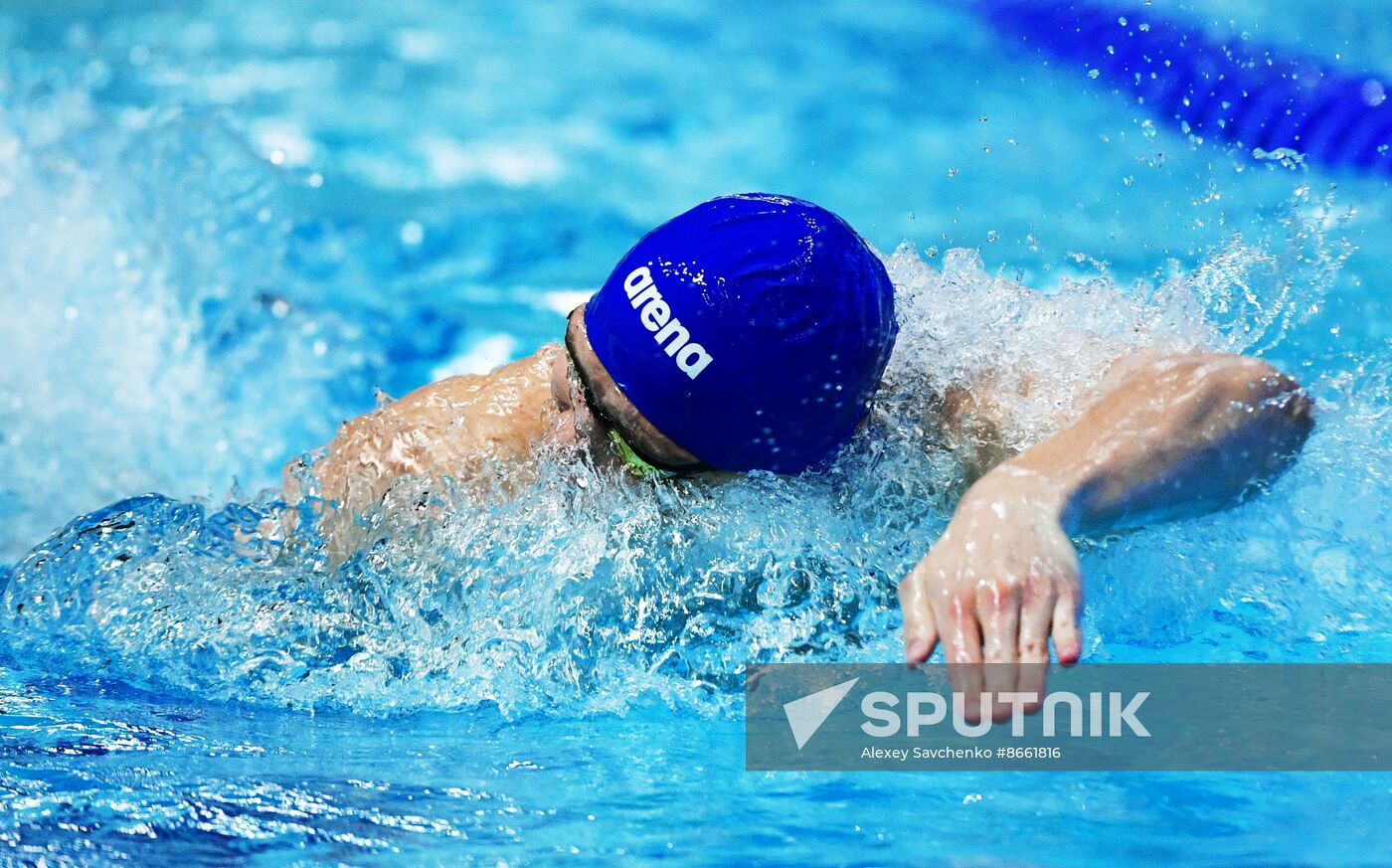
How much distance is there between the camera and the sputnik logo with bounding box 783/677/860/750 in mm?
1699

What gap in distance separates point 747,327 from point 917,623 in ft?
2.21

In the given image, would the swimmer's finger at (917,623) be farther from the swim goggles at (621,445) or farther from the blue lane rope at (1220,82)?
the blue lane rope at (1220,82)

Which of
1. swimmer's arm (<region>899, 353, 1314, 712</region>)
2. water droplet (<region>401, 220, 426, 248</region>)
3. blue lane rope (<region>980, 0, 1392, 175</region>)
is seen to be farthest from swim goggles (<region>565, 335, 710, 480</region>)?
blue lane rope (<region>980, 0, 1392, 175</region>)

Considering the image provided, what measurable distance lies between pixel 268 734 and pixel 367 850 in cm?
50

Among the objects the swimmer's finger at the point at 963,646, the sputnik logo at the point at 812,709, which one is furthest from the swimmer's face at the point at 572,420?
the swimmer's finger at the point at 963,646

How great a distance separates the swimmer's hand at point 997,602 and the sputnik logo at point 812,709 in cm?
47

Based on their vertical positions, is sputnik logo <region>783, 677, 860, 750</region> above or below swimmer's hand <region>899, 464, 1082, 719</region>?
below

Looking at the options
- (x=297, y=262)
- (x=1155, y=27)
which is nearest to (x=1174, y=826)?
(x=297, y=262)

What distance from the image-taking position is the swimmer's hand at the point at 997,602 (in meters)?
1.17

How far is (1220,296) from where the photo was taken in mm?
2434

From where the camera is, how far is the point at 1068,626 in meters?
1.19

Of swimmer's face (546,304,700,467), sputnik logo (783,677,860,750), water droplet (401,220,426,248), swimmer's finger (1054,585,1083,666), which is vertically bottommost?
sputnik logo (783,677,860,750)

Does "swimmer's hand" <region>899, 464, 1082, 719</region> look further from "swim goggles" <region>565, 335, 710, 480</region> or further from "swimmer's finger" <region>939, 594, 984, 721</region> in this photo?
"swim goggles" <region>565, 335, 710, 480</region>

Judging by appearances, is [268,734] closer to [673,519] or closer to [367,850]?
[367,850]
